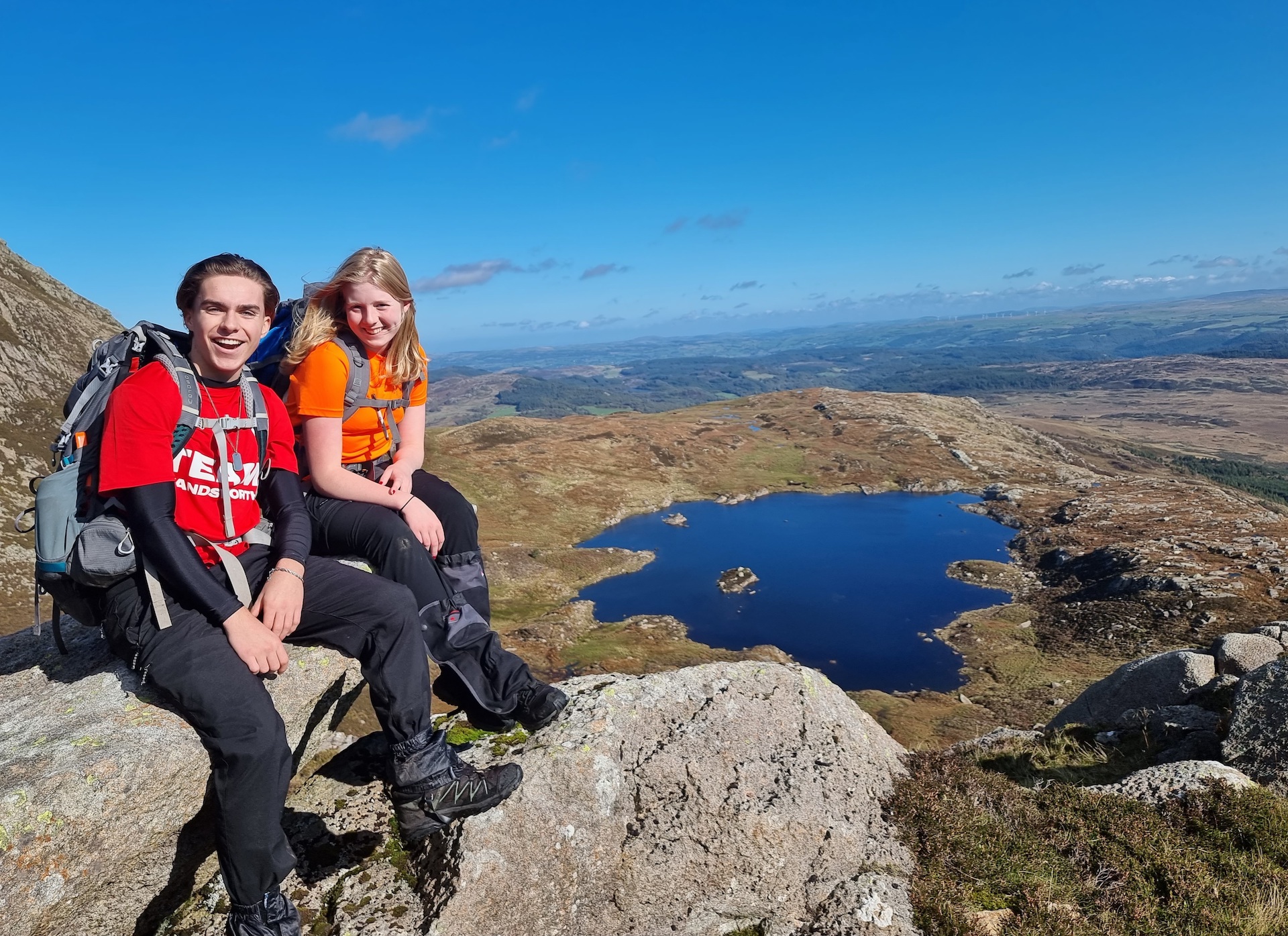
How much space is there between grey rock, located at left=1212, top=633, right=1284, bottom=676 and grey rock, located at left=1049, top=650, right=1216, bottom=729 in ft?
0.89

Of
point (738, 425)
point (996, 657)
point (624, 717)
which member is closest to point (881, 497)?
point (738, 425)

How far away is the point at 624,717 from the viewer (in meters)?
7.73

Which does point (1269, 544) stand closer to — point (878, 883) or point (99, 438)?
point (878, 883)

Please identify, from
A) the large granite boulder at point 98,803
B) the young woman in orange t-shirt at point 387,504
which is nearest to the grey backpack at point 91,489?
the large granite boulder at point 98,803

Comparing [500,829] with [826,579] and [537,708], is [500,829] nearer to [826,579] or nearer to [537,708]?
[537,708]

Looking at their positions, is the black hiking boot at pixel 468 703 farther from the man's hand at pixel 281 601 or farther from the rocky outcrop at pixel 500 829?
the man's hand at pixel 281 601

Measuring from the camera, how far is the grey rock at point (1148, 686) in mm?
16547

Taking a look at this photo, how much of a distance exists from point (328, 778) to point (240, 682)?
2.75 metres

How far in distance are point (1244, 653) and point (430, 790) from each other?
817 inches

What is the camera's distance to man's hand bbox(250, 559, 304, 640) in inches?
243

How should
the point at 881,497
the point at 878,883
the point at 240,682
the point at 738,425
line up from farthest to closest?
the point at 738,425
the point at 881,497
the point at 878,883
the point at 240,682

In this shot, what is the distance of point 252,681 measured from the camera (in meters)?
5.64

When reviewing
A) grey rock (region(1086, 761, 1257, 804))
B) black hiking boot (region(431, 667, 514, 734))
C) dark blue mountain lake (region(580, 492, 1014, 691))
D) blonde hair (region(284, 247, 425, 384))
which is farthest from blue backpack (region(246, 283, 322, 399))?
dark blue mountain lake (region(580, 492, 1014, 691))

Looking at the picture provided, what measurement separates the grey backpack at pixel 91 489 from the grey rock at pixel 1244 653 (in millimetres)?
22320
